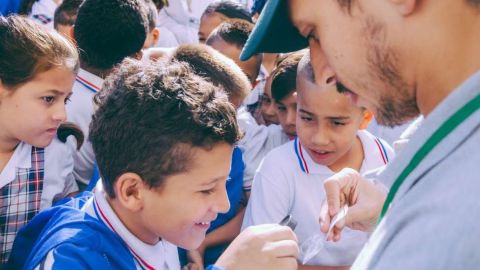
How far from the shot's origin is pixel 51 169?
91.4 inches

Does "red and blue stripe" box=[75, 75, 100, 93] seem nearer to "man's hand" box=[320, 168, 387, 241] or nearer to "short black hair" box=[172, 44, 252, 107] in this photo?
"short black hair" box=[172, 44, 252, 107]

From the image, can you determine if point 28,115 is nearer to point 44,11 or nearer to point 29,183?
point 29,183

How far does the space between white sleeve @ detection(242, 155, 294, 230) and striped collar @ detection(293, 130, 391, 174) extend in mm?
113

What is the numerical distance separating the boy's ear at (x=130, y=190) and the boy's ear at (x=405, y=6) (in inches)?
35.3

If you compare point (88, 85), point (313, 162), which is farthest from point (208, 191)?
point (88, 85)

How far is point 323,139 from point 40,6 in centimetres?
323

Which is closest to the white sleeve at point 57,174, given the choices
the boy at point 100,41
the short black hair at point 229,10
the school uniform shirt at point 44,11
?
the boy at point 100,41

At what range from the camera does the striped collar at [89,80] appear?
110 inches

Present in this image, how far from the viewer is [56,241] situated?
1452 millimetres

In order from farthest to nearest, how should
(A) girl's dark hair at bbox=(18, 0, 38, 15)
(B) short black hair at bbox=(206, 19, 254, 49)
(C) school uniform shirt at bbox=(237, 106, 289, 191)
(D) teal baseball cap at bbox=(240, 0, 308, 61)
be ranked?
1. (A) girl's dark hair at bbox=(18, 0, 38, 15)
2. (B) short black hair at bbox=(206, 19, 254, 49)
3. (C) school uniform shirt at bbox=(237, 106, 289, 191)
4. (D) teal baseball cap at bbox=(240, 0, 308, 61)

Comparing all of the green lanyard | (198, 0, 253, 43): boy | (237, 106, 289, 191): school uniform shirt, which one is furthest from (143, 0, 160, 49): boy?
the green lanyard

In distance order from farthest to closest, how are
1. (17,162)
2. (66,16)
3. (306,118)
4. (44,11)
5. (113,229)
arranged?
(44,11) < (66,16) < (306,118) < (17,162) < (113,229)

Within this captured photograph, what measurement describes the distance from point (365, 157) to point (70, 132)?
1.27 metres

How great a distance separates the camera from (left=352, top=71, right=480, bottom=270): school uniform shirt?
2.43 feet
